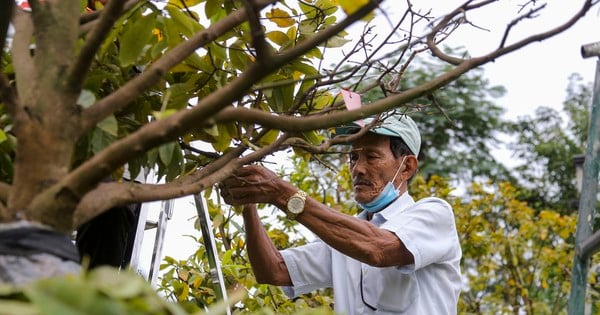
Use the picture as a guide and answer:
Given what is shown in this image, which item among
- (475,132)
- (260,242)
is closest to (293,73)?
(260,242)

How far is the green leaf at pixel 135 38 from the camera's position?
1741mm

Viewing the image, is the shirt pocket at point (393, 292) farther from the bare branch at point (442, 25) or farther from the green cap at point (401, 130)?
the bare branch at point (442, 25)

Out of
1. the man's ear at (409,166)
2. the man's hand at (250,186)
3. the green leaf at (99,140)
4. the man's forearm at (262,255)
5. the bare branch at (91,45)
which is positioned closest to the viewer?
the bare branch at (91,45)

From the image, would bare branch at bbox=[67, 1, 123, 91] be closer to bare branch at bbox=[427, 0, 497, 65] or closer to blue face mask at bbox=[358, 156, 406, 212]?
bare branch at bbox=[427, 0, 497, 65]

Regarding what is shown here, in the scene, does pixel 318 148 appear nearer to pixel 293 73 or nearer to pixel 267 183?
pixel 293 73

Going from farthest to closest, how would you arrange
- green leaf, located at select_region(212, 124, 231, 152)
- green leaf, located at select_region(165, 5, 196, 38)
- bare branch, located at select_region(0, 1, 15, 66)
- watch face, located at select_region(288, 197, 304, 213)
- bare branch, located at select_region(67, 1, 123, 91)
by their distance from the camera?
watch face, located at select_region(288, 197, 304, 213)
green leaf, located at select_region(212, 124, 231, 152)
green leaf, located at select_region(165, 5, 196, 38)
bare branch, located at select_region(0, 1, 15, 66)
bare branch, located at select_region(67, 1, 123, 91)

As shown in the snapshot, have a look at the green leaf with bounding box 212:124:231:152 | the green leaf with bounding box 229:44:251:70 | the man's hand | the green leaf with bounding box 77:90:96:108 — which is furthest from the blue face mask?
the green leaf with bounding box 77:90:96:108

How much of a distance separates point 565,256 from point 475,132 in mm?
10925

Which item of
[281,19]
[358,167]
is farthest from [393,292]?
[281,19]

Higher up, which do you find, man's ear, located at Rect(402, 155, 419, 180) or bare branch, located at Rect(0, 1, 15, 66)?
man's ear, located at Rect(402, 155, 419, 180)

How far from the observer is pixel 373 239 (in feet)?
9.07

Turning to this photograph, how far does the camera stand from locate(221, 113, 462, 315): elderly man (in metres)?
2.67

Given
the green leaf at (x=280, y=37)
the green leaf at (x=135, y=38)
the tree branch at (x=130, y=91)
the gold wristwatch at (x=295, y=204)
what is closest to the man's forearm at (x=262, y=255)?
the gold wristwatch at (x=295, y=204)

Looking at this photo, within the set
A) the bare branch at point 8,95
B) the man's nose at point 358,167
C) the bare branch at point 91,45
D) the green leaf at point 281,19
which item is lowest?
the bare branch at point 8,95
